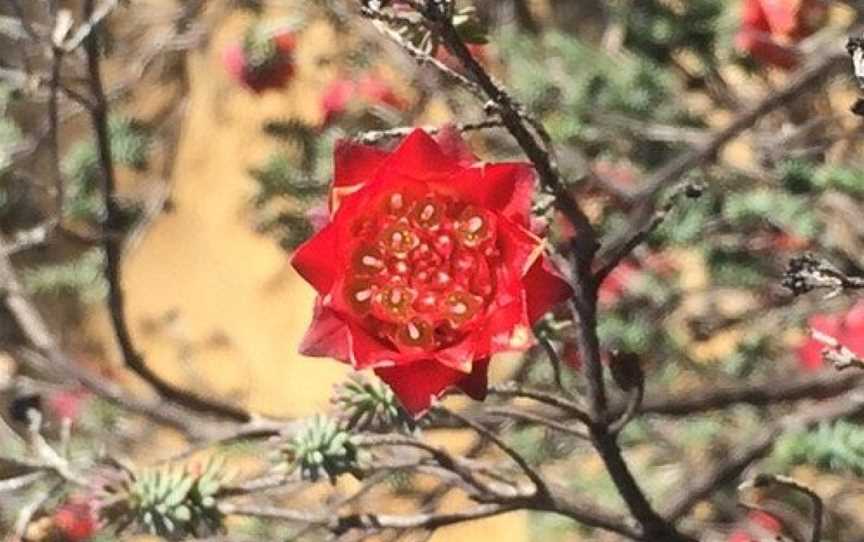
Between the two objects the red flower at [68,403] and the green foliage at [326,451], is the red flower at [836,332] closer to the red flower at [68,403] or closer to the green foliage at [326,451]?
the green foliage at [326,451]

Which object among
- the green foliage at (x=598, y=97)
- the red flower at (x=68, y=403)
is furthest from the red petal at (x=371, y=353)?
the red flower at (x=68, y=403)

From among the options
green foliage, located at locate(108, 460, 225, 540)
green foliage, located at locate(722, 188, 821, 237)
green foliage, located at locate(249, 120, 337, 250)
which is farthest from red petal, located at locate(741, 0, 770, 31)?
green foliage, located at locate(108, 460, 225, 540)

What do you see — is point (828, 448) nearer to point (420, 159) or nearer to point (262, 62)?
point (420, 159)

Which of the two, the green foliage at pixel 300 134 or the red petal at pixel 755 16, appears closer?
the red petal at pixel 755 16

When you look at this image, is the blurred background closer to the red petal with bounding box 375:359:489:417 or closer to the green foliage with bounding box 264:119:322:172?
the green foliage with bounding box 264:119:322:172

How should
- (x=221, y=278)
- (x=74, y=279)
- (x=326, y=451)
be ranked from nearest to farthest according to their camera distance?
(x=326, y=451) → (x=74, y=279) → (x=221, y=278)

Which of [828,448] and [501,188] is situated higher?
[501,188]

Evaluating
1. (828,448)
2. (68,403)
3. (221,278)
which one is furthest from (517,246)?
(221,278)
